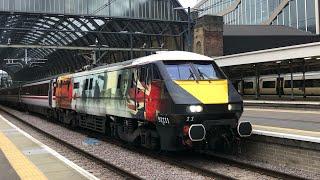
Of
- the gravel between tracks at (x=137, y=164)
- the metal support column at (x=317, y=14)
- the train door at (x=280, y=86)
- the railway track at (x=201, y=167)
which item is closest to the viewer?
the railway track at (x=201, y=167)

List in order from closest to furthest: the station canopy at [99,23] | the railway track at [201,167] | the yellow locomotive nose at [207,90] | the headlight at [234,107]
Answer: the railway track at [201,167], the yellow locomotive nose at [207,90], the headlight at [234,107], the station canopy at [99,23]

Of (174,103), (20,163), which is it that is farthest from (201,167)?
(20,163)

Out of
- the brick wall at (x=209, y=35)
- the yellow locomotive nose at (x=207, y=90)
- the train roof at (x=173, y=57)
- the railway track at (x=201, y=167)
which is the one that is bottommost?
the railway track at (x=201, y=167)

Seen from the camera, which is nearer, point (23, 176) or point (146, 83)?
point (23, 176)

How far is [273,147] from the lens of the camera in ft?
37.4

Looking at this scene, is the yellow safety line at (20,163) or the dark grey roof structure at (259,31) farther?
the dark grey roof structure at (259,31)

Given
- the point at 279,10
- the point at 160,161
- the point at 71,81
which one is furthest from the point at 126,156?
the point at 279,10

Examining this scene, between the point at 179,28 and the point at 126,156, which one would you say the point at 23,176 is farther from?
the point at 179,28

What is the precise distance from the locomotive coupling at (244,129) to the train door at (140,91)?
247cm

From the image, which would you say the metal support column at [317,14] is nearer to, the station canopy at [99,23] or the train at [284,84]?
the station canopy at [99,23]

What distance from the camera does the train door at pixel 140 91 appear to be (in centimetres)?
1265

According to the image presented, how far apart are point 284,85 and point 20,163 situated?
110ft

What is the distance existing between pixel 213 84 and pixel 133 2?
4535cm

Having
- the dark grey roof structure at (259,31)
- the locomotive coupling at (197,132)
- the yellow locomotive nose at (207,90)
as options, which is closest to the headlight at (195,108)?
the yellow locomotive nose at (207,90)
